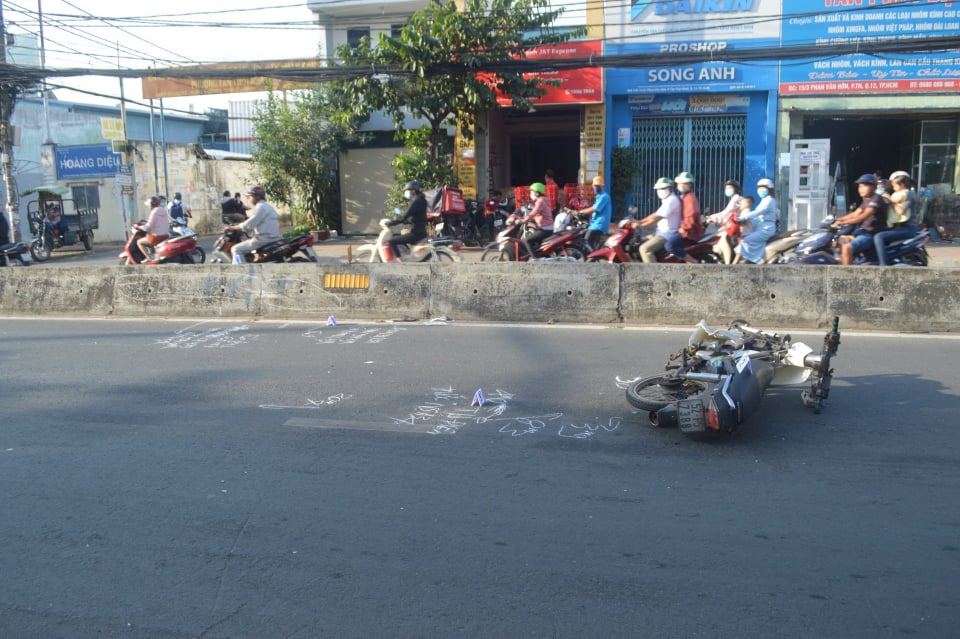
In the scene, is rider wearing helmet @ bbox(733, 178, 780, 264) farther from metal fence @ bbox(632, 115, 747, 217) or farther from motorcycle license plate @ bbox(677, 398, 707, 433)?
metal fence @ bbox(632, 115, 747, 217)

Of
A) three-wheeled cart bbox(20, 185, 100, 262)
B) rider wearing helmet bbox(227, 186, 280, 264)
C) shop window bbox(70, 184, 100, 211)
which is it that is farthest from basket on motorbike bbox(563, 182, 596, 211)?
shop window bbox(70, 184, 100, 211)

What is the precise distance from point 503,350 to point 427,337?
44.2 inches

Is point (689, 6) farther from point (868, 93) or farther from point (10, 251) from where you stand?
point (10, 251)

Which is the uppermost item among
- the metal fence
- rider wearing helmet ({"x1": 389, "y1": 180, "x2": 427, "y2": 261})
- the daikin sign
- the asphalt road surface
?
the daikin sign

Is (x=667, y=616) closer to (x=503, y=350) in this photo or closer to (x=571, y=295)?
(x=503, y=350)

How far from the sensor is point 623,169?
19672 millimetres

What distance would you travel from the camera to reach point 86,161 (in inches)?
957

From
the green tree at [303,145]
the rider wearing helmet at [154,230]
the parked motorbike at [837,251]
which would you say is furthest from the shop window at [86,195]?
the parked motorbike at [837,251]

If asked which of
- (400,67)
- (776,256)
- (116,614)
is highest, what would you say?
(400,67)

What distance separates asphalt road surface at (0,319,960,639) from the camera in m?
3.25

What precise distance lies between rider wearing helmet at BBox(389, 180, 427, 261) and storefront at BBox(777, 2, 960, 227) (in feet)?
34.5

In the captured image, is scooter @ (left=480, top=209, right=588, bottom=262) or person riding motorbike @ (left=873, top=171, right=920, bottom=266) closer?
person riding motorbike @ (left=873, top=171, right=920, bottom=266)

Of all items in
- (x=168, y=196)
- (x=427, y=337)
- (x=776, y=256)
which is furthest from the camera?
(x=168, y=196)

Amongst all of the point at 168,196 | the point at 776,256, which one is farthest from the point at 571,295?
the point at 168,196
